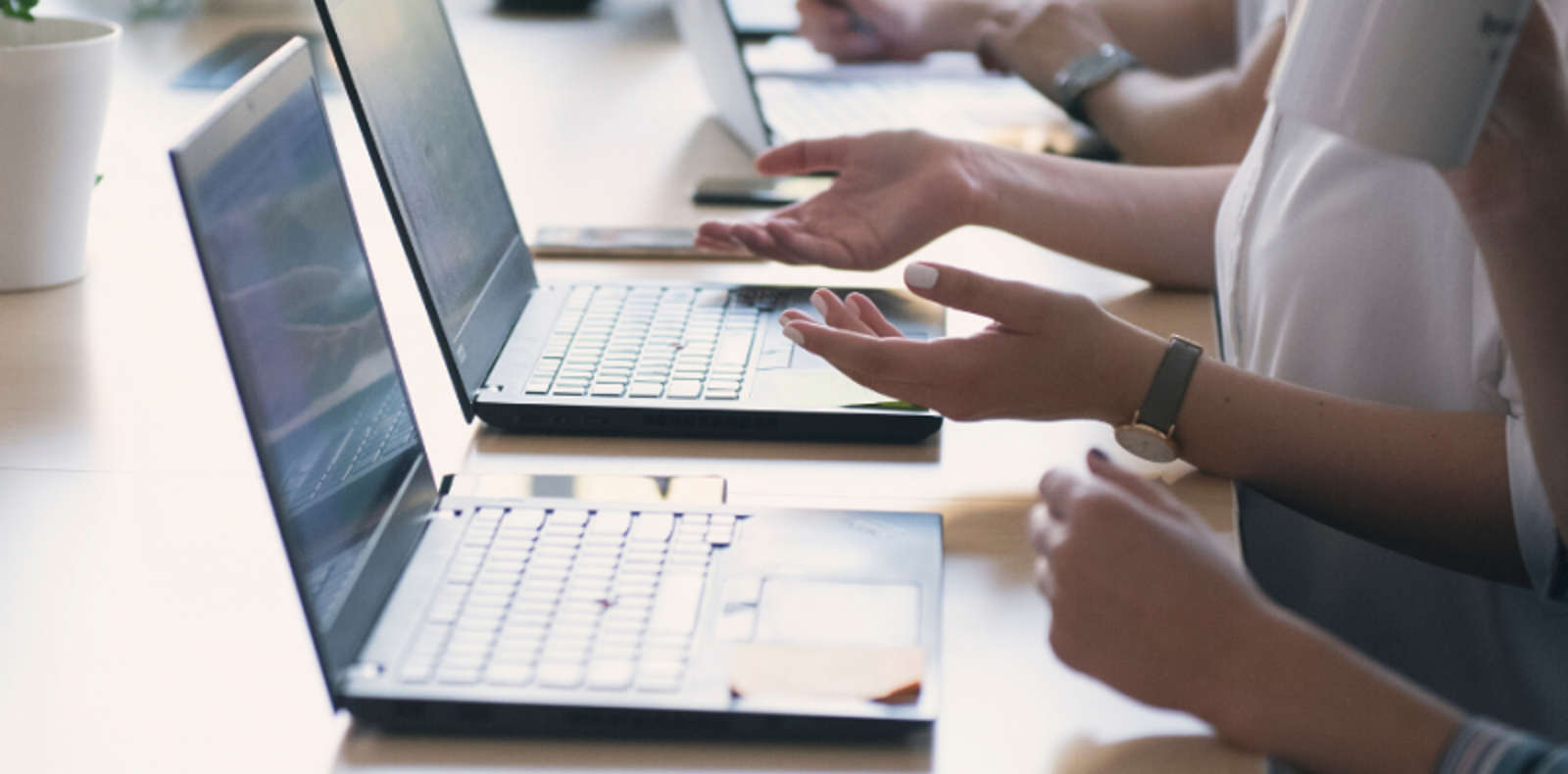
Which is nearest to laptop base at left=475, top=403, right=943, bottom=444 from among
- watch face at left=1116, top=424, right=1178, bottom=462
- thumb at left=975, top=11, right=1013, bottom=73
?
watch face at left=1116, top=424, right=1178, bottom=462

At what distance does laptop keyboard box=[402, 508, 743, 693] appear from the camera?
56cm

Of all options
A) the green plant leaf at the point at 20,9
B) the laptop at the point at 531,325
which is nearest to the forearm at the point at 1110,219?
the laptop at the point at 531,325

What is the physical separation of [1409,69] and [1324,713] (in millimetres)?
256

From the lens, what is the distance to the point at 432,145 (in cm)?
85

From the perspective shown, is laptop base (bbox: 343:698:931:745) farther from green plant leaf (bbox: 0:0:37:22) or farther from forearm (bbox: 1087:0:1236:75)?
forearm (bbox: 1087:0:1236:75)

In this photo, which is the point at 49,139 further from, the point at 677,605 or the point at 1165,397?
the point at 1165,397

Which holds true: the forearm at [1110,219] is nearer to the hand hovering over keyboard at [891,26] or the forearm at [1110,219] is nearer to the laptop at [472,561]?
the laptop at [472,561]

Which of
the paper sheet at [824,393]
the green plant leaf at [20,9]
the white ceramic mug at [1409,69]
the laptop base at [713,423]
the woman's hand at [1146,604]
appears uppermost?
the white ceramic mug at [1409,69]

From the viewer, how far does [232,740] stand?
559 mm

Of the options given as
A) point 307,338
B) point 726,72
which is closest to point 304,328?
point 307,338

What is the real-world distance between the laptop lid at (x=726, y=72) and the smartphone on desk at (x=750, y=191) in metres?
0.10

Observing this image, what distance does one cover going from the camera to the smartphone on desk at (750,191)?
1.23 metres

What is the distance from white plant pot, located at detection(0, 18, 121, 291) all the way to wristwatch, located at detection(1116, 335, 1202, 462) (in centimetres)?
78

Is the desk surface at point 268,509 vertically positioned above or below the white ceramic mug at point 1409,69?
below
